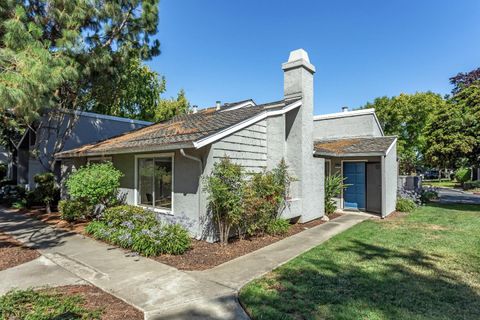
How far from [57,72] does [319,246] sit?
26.3 feet

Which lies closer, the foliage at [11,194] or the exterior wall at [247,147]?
the exterior wall at [247,147]

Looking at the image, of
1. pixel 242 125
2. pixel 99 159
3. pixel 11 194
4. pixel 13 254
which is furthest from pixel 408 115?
pixel 11 194

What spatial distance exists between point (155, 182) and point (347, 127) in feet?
38.2

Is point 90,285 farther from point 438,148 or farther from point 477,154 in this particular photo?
point 477,154

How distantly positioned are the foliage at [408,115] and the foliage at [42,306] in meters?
29.6

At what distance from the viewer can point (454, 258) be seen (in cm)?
629

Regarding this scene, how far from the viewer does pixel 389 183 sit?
12.6 m

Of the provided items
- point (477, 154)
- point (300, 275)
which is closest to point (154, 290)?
point (300, 275)

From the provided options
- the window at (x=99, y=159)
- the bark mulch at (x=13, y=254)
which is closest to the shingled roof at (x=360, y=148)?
the window at (x=99, y=159)

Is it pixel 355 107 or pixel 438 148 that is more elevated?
pixel 355 107

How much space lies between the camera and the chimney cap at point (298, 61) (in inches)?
397

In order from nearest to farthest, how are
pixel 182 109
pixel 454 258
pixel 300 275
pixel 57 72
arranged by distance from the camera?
pixel 300 275
pixel 454 258
pixel 57 72
pixel 182 109

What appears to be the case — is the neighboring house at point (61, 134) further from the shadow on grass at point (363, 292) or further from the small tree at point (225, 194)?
the shadow on grass at point (363, 292)

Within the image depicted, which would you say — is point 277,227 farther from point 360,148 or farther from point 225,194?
point 360,148
